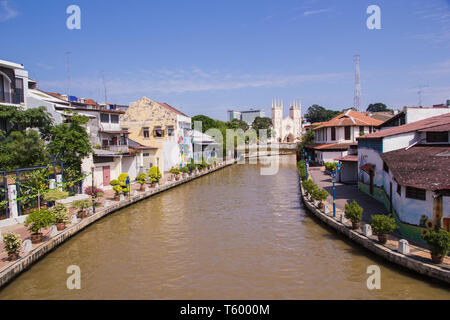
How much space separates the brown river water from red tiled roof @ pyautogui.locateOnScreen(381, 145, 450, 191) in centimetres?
347

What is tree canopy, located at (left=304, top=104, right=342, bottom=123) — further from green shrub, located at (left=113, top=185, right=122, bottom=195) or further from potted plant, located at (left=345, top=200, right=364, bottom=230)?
potted plant, located at (left=345, top=200, right=364, bottom=230)

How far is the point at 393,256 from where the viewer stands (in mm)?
12820

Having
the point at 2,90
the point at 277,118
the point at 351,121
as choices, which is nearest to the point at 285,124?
the point at 277,118

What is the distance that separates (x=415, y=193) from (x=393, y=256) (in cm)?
294

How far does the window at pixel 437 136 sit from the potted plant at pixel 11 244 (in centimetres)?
2007

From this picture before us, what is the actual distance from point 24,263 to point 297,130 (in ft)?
462

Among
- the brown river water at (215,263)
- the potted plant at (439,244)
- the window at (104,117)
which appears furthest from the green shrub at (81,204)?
the potted plant at (439,244)

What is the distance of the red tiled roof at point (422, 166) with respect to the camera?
1320 centimetres

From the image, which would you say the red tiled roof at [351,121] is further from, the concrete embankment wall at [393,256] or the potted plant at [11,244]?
the potted plant at [11,244]

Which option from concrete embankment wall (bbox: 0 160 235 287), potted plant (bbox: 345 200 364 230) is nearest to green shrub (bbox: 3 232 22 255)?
concrete embankment wall (bbox: 0 160 235 287)

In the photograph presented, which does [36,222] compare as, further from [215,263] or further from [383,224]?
[383,224]

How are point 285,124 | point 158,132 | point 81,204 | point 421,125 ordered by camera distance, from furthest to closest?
point 285,124
point 158,132
point 81,204
point 421,125

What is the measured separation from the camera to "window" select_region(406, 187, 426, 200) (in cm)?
1358
